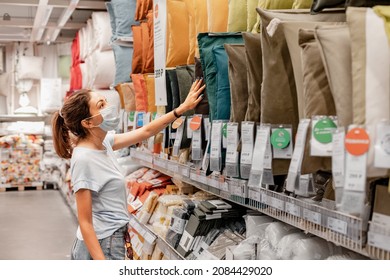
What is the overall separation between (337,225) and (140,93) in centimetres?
255

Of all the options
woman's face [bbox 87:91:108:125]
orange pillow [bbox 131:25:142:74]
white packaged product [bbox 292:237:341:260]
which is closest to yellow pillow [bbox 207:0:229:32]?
woman's face [bbox 87:91:108:125]

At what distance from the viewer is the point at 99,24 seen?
19.7 feet

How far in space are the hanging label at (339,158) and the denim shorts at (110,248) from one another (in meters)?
1.45

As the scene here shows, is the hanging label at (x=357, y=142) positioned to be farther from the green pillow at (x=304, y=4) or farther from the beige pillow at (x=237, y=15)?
the beige pillow at (x=237, y=15)

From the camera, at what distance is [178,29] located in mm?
3068

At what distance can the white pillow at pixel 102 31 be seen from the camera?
234 inches

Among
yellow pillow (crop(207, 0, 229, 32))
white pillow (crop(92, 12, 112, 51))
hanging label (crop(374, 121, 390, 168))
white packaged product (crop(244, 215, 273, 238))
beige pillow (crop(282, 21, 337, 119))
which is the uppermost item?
white pillow (crop(92, 12, 112, 51))

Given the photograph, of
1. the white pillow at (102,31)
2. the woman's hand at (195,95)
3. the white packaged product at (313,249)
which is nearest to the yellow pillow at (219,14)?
the woman's hand at (195,95)

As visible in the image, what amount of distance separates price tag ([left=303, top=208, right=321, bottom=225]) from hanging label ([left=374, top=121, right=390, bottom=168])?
376mm

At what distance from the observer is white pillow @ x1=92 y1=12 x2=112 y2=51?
5934mm

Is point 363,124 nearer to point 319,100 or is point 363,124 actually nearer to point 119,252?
point 319,100

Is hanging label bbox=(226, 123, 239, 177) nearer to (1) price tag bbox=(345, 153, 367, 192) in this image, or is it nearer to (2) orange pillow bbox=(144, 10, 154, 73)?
(1) price tag bbox=(345, 153, 367, 192)

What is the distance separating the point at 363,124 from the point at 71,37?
833cm

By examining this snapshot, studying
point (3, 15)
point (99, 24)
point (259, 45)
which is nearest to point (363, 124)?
point (259, 45)
